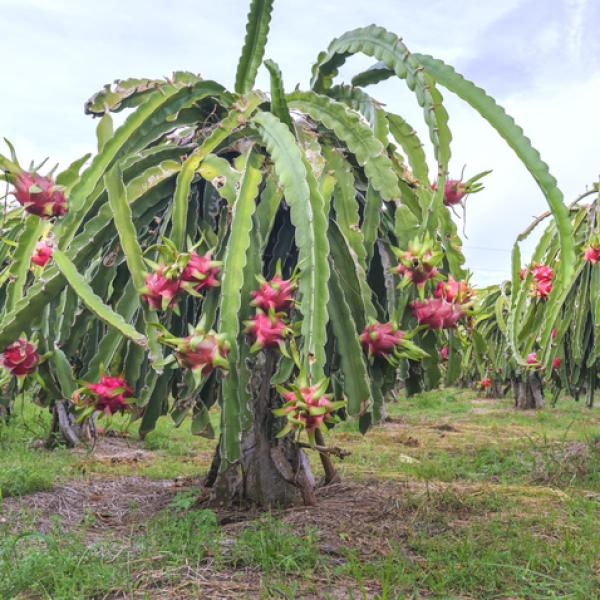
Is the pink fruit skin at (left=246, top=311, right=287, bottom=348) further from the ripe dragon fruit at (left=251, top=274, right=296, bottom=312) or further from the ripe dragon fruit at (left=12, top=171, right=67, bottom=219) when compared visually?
the ripe dragon fruit at (left=12, top=171, right=67, bottom=219)

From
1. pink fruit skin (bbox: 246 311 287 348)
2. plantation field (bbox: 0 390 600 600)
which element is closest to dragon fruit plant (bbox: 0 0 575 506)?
pink fruit skin (bbox: 246 311 287 348)

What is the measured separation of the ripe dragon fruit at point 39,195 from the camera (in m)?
2.48

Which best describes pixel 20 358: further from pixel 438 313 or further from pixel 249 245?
pixel 438 313

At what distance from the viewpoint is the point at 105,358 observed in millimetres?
2531

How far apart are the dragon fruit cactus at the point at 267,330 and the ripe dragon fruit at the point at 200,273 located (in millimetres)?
211

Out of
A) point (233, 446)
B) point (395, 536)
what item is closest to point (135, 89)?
point (233, 446)

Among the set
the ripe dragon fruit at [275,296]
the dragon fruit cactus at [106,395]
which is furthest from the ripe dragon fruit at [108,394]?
the ripe dragon fruit at [275,296]

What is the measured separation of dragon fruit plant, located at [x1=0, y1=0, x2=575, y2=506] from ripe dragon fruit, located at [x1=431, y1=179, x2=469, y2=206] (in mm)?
11

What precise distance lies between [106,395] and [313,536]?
108cm

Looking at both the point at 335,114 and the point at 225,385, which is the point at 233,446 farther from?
the point at 335,114

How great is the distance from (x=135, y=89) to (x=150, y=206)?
1.63 ft

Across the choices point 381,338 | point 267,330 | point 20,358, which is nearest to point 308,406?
point 267,330

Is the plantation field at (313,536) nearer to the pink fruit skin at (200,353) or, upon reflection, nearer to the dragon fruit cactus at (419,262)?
the pink fruit skin at (200,353)

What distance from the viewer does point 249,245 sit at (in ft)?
7.95
